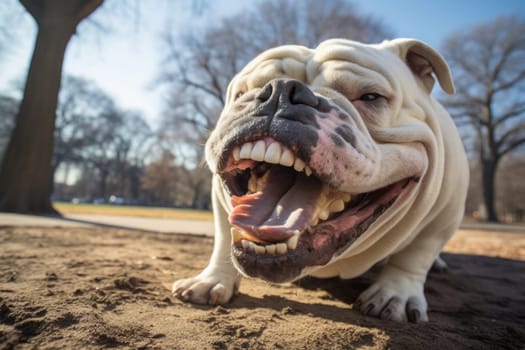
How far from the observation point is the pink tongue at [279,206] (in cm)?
145

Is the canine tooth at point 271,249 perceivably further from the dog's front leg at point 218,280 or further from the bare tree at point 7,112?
the bare tree at point 7,112

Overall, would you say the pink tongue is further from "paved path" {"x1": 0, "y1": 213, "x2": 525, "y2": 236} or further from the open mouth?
"paved path" {"x1": 0, "y1": 213, "x2": 525, "y2": 236}

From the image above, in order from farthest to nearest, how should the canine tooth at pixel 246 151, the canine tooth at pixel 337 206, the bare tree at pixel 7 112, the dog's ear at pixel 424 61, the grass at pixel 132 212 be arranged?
the bare tree at pixel 7 112
the grass at pixel 132 212
the dog's ear at pixel 424 61
the canine tooth at pixel 337 206
the canine tooth at pixel 246 151

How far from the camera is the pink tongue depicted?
57.0 inches

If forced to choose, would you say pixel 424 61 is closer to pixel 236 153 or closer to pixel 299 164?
pixel 299 164

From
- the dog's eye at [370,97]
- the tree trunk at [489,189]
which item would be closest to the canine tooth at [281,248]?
the dog's eye at [370,97]

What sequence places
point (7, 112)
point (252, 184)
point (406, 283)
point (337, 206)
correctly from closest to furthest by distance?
1. point (337, 206)
2. point (252, 184)
3. point (406, 283)
4. point (7, 112)

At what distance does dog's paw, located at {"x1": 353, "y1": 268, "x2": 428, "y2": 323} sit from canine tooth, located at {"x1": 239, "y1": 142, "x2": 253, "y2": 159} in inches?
43.6

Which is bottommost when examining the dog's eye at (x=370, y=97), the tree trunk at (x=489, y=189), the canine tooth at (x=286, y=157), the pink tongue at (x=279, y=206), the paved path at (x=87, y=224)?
the paved path at (x=87, y=224)

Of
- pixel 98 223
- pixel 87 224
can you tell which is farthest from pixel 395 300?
pixel 98 223

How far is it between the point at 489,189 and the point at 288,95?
87.0 ft

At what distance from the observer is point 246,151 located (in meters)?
1.59

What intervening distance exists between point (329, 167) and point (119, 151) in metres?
47.9

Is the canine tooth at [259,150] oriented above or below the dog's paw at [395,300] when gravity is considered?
above
